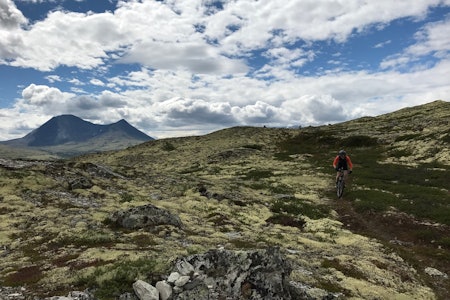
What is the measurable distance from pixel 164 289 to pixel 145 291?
0.74 meters

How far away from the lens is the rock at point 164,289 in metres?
14.0

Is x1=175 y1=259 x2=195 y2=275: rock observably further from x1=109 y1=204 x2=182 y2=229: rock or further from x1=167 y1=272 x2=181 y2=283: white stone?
x1=109 y1=204 x2=182 y2=229: rock

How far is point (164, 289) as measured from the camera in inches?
559

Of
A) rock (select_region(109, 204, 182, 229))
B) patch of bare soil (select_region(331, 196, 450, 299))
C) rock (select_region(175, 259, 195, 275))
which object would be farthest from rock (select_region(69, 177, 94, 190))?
rock (select_region(175, 259, 195, 275))

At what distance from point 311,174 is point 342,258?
46768 mm

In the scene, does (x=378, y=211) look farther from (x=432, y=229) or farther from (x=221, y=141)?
(x=221, y=141)

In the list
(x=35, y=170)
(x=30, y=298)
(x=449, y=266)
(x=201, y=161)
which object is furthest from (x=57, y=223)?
(x=201, y=161)

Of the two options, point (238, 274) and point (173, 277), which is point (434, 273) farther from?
point (173, 277)

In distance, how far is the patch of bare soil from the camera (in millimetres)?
25803

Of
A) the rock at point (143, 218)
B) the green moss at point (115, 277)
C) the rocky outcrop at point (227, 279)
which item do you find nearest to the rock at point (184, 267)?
the rocky outcrop at point (227, 279)

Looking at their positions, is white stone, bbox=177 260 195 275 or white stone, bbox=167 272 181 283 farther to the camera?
white stone, bbox=177 260 195 275

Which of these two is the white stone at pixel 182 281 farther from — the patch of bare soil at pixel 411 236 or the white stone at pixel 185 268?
the patch of bare soil at pixel 411 236

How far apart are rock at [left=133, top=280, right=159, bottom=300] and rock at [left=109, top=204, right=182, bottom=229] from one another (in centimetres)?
1460

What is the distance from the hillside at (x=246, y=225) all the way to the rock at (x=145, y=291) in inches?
32.4
